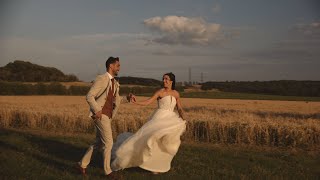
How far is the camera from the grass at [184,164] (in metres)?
8.82

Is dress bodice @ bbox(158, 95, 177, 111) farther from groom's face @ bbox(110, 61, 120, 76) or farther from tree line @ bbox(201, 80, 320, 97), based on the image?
tree line @ bbox(201, 80, 320, 97)

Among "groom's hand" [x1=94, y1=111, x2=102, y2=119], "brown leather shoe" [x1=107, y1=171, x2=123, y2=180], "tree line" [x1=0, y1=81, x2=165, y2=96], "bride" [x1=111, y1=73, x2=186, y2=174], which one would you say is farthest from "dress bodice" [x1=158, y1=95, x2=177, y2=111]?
"tree line" [x1=0, y1=81, x2=165, y2=96]

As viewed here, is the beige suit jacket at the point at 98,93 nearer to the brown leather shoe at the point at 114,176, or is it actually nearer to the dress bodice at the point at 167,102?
the brown leather shoe at the point at 114,176

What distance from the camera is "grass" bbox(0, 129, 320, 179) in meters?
8.82

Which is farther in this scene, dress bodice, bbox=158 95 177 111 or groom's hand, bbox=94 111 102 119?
dress bodice, bbox=158 95 177 111

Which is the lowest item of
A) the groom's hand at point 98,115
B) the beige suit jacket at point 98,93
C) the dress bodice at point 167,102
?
the groom's hand at point 98,115

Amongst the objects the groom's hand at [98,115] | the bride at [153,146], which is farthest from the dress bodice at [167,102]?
the groom's hand at [98,115]

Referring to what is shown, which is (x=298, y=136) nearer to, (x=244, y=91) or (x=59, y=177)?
(x=59, y=177)

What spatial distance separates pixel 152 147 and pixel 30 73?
255 feet

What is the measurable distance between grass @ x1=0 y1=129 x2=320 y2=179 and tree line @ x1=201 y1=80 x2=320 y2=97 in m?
73.2

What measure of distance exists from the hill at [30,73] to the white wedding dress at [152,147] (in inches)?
2911

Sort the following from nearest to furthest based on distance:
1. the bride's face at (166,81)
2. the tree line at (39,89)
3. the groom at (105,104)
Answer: the groom at (105,104) → the bride's face at (166,81) → the tree line at (39,89)

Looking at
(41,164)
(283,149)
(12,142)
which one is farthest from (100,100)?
(283,149)

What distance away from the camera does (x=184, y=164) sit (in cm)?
1020
